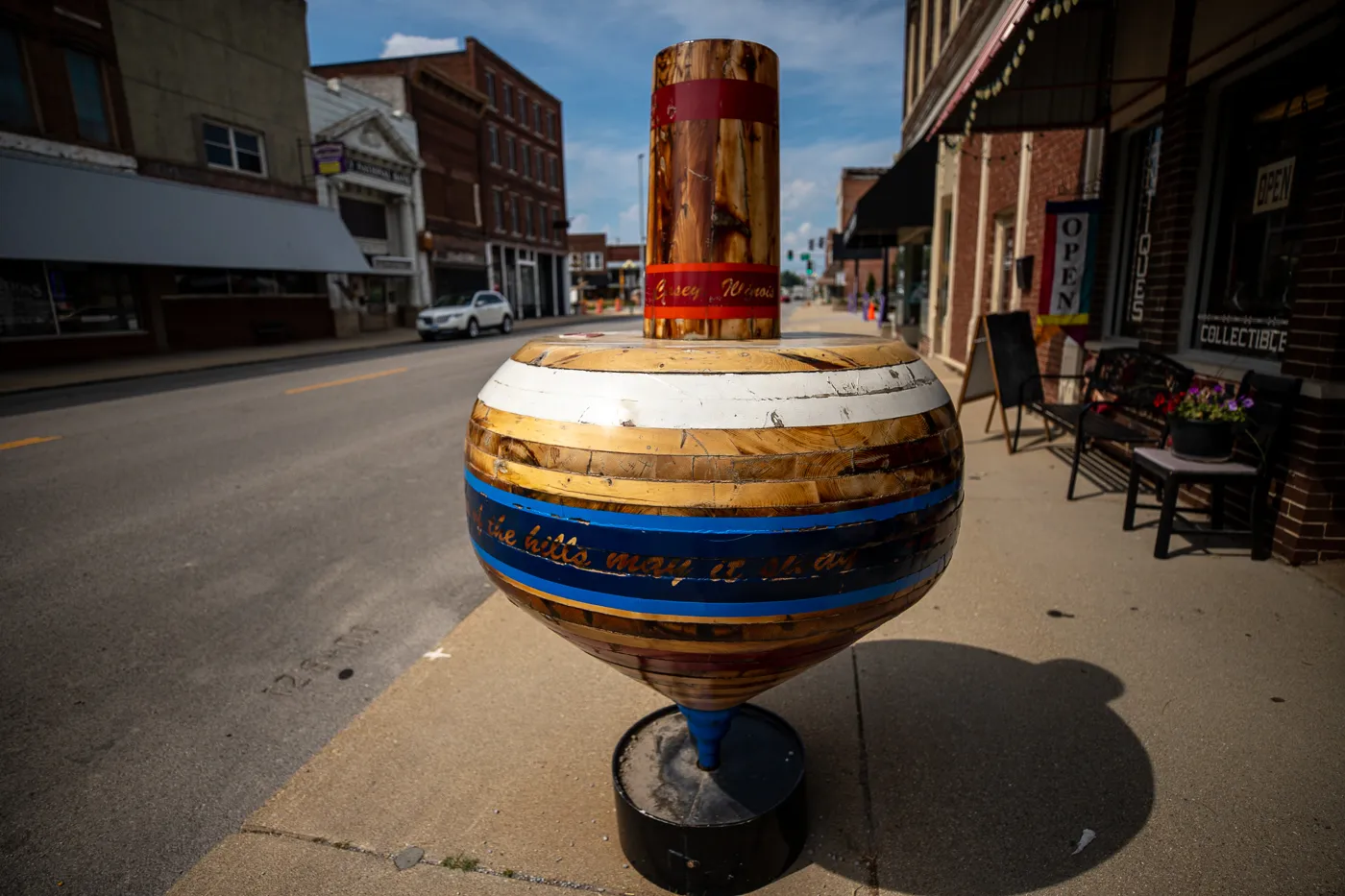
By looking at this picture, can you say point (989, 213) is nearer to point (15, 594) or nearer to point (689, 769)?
point (689, 769)

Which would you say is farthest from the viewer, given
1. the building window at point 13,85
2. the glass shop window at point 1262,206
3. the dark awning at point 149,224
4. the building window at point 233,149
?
the building window at point 233,149

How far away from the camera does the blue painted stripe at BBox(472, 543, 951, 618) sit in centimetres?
136

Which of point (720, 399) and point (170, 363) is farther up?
point (720, 399)

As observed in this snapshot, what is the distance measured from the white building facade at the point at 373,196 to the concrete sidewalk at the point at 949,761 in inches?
874

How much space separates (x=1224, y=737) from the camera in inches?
95.9

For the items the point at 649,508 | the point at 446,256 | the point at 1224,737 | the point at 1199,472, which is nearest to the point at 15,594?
the point at 649,508

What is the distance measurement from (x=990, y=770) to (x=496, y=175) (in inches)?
1461

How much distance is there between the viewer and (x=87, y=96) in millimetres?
15789

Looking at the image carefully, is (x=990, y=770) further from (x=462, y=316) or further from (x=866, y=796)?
(x=462, y=316)

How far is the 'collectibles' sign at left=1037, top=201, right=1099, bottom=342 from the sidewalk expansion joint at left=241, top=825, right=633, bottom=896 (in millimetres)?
6516

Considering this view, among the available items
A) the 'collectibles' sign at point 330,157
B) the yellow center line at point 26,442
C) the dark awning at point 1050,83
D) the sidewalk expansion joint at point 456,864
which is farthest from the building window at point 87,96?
the sidewalk expansion joint at point 456,864

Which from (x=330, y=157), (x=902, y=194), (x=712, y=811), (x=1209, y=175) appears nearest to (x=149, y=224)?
(x=330, y=157)

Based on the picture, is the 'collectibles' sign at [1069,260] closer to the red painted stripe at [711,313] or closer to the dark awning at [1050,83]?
the dark awning at [1050,83]

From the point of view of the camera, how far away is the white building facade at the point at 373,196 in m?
22.4
